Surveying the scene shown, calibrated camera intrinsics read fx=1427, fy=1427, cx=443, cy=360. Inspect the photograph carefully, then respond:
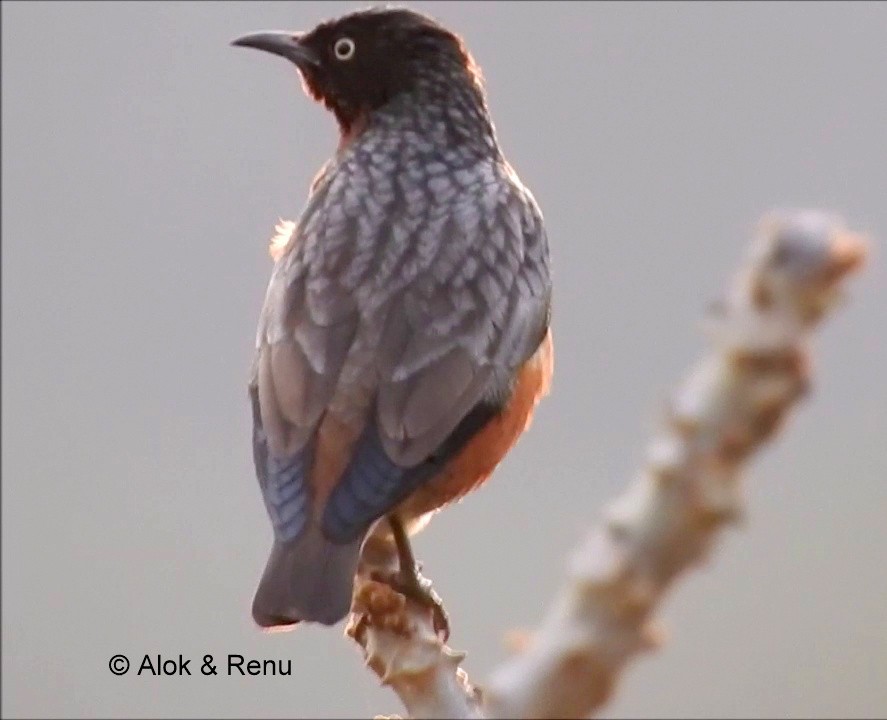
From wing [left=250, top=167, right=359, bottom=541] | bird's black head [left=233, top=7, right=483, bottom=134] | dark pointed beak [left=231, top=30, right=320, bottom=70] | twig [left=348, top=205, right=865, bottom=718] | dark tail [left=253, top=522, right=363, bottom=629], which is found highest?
dark pointed beak [left=231, top=30, right=320, bottom=70]

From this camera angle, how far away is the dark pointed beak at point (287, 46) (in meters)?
4.69

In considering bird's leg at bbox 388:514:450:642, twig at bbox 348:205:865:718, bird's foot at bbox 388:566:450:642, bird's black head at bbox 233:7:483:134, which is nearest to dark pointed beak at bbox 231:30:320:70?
bird's black head at bbox 233:7:483:134

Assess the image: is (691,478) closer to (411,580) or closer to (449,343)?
(411,580)

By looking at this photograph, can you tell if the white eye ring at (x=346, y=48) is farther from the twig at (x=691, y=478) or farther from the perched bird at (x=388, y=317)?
the twig at (x=691, y=478)

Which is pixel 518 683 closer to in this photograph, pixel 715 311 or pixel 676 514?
pixel 676 514

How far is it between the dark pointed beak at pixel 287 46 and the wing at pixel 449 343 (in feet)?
2.78

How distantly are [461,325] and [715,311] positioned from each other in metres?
2.51

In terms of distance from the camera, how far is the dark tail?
2.68 m

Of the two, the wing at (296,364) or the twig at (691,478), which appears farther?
the wing at (296,364)

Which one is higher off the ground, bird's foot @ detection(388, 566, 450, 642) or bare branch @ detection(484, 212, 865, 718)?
bird's foot @ detection(388, 566, 450, 642)

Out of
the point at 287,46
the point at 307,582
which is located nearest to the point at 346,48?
the point at 287,46

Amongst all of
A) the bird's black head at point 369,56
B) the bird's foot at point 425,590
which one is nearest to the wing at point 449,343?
the bird's foot at point 425,590

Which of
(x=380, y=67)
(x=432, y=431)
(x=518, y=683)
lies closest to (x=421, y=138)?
(x=380, y=67)

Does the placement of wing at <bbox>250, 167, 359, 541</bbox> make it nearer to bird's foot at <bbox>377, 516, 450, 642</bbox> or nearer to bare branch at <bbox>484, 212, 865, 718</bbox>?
bird's foot at <bbox>377, 516, 450, 642</bbox>
